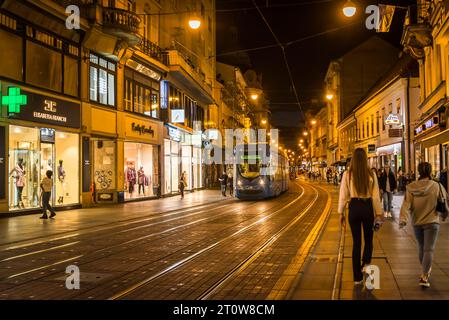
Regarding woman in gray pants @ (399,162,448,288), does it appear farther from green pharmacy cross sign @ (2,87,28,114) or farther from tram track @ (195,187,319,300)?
green pharmacy cross sign @ (2,87,28,114)

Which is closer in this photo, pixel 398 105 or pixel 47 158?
pixel 47 158

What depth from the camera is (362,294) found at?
7.65 meters

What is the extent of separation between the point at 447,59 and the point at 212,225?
44.3ft

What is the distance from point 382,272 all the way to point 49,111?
18.0 meters

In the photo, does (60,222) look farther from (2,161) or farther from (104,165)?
(104,165)

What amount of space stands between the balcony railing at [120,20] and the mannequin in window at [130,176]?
8.47 metres

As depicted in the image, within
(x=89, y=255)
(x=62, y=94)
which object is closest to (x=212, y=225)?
(x=89, y=255)

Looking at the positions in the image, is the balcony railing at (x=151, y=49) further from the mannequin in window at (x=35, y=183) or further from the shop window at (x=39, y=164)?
the mannequin in window at (x=35, y=183)

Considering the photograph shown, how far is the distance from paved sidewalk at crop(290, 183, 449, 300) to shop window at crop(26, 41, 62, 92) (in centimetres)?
1428

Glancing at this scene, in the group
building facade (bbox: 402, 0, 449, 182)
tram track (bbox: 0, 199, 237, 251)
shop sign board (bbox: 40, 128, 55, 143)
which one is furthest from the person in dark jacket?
shop sign board (bbox: 40, 128, 55, 143)

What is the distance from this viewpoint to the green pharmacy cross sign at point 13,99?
67.3ft

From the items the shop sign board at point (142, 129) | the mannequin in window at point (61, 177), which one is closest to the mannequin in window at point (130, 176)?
the shop sign board at point (142, 129)

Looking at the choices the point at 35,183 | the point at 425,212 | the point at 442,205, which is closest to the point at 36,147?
the point at 35,183

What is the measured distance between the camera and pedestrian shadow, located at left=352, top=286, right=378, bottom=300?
24.5ft
